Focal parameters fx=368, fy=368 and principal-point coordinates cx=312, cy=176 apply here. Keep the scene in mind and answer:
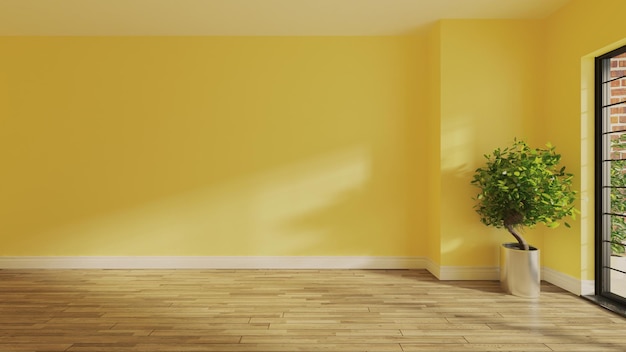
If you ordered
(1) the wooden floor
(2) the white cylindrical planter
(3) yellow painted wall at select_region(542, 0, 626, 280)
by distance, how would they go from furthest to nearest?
(2) the white cylindrical planter → (3) yellow painted wall at select_region(542, 0, 626, 280) → (1) the wooden floor

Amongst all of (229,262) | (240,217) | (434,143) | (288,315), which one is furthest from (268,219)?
(434,143)

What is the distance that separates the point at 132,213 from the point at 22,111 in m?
1.59

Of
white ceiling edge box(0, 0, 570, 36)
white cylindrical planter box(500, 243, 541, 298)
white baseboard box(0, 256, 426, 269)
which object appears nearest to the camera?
white cylindrical planter box(500, 243, 541, 298)

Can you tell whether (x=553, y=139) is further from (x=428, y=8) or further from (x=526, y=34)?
(x=428, y=8)

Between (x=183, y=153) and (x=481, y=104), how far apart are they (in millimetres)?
3043

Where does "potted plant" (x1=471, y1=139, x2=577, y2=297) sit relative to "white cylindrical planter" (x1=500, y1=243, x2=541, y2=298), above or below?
above

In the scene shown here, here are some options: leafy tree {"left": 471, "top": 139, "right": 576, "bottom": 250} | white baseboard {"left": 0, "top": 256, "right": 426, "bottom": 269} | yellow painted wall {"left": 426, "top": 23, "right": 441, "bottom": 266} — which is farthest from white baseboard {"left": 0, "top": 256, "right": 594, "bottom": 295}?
leafy tree {"left": 471, "top": 139, "right": 576, "bottom": 250}

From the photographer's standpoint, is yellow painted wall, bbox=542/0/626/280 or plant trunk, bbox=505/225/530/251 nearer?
yellow painted wall, bbox=542/0/626/280

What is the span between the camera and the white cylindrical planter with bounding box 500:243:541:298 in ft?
9.96

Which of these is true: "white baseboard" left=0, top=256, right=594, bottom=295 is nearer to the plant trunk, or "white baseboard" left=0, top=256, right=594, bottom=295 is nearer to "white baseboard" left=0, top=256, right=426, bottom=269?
"white baseboard" left=0, top=256, right=426, bottom=269

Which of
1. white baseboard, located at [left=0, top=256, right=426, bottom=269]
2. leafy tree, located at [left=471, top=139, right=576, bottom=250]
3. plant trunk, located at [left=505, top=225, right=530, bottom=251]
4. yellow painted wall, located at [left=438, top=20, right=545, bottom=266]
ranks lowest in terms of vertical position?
white baseboard, located at [left=0, top=256, right=426, bottom=269]

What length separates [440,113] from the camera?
3525mm

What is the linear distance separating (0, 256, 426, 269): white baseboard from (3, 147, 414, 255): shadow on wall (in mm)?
63

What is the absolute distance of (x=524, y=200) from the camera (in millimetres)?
2996
